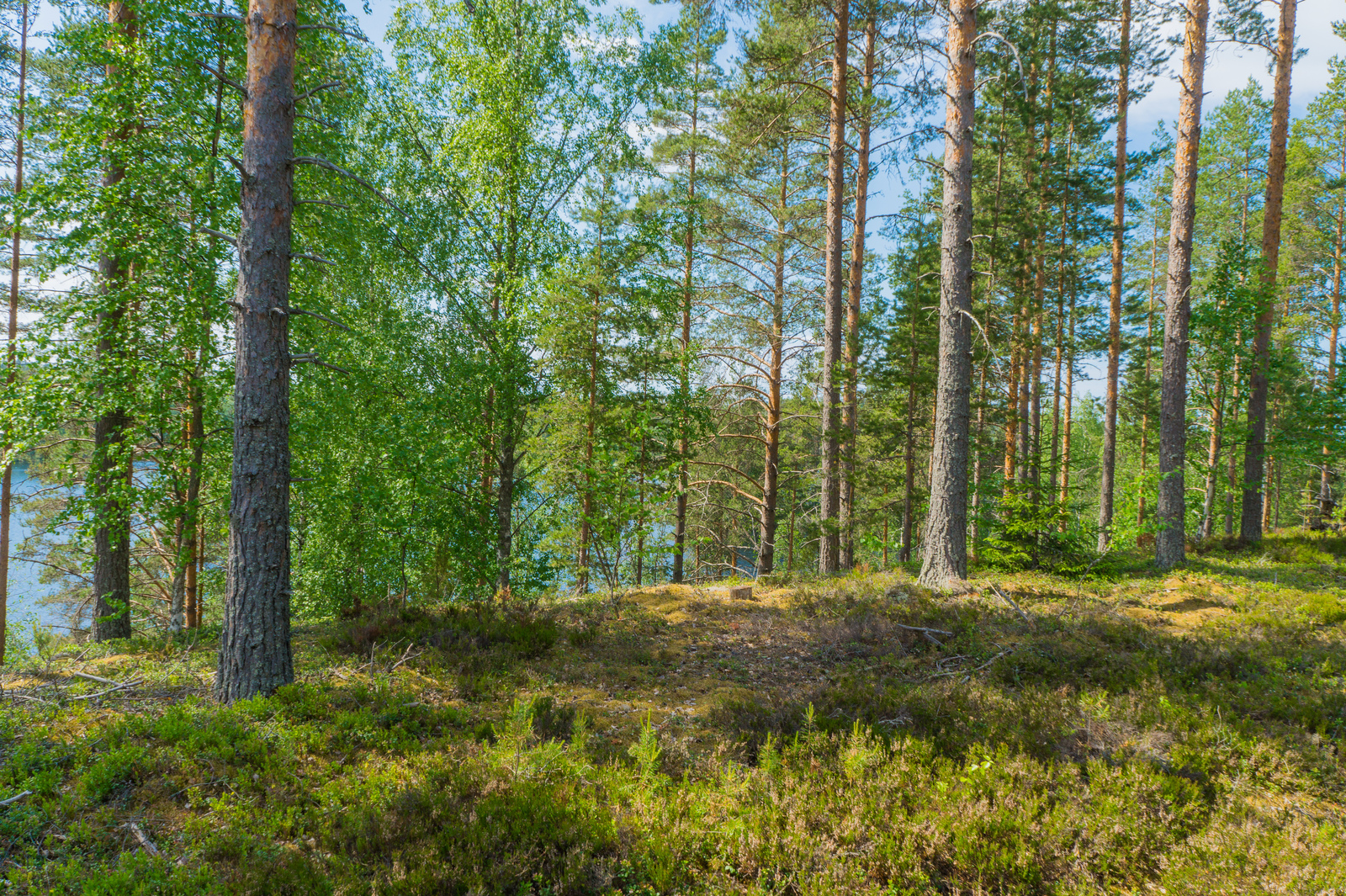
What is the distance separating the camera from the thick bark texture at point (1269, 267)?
12.9 m

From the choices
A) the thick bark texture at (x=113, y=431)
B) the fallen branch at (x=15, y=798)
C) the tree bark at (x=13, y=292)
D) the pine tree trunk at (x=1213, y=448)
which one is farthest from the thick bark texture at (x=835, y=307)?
the tree bark at (x=13, y=292)

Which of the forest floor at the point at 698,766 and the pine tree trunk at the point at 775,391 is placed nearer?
the forest floor at the point at 698,766

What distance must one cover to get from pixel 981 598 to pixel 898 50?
11085mm

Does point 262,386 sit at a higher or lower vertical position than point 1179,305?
lower

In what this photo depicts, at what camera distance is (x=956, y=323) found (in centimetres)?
858

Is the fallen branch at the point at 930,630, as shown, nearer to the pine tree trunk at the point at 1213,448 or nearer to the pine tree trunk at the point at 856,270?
the pine tree trunk at the point at 856,270

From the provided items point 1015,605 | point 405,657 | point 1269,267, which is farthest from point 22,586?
point 1269,267

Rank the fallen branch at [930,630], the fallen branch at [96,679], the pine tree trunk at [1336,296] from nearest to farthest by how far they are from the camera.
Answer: the fallen branch at [96,679]
the fallen branch at [930,630]
the pine tree trunk at [1336,296]

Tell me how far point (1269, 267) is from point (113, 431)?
22.6 metres

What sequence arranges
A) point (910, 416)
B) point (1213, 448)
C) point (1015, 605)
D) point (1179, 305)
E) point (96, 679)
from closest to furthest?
point (96, 679) < point (1015, 605) < point (1179, 305) < point (910, 416) < point (1213, 448)

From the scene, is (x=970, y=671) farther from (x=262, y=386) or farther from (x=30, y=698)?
(x=30, y=698)

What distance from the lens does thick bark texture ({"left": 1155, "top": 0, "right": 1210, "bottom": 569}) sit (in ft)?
35.4

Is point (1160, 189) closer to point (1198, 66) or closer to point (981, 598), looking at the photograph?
point (1198, 66)

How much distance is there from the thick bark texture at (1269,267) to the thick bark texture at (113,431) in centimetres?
2090
